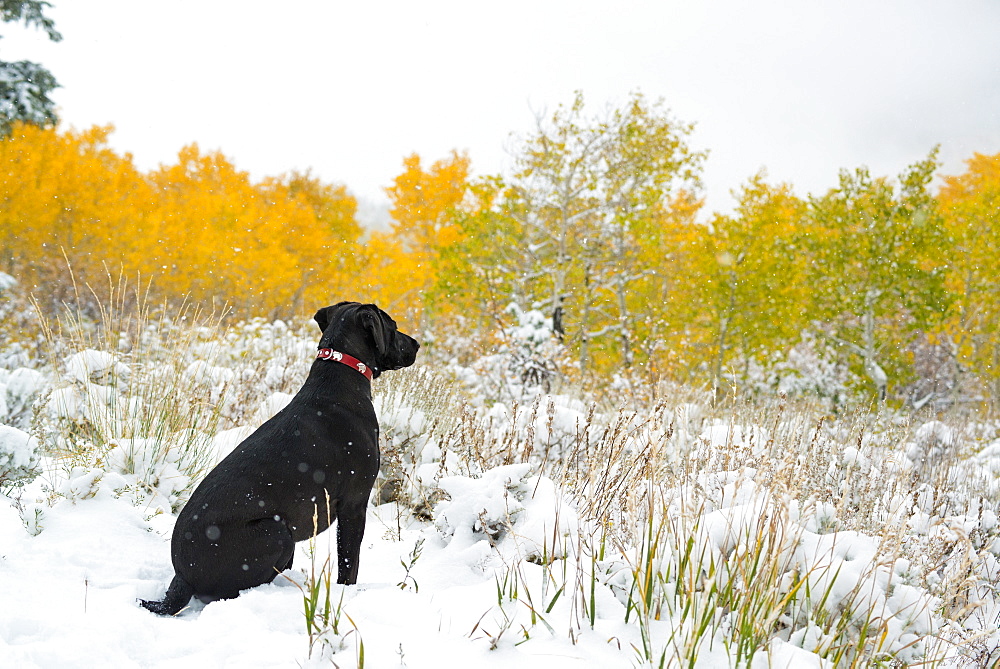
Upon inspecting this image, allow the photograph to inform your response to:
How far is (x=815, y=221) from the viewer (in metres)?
12.9

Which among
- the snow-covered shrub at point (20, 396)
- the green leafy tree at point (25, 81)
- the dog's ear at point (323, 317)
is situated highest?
the green leafy tree at point (25, 81)

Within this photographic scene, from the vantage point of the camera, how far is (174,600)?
217 cm

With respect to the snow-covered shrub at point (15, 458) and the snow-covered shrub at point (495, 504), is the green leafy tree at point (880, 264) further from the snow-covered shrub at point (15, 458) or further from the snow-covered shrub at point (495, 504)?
the snow-covered shrub at point (15, 458)

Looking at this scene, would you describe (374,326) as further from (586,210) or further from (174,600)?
(586,210)

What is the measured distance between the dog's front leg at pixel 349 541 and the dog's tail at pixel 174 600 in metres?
0.59

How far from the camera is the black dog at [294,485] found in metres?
2.17

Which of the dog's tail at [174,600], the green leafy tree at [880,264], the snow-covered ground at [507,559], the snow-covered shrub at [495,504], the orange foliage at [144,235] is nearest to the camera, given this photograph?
the snow-covered ground at [507,559]

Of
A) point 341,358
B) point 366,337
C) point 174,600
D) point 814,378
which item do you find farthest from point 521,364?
point 814,378

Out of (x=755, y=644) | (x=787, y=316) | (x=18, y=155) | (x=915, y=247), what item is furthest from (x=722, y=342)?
(x=18, y=155)

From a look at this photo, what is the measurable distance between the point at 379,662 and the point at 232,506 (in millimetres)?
925

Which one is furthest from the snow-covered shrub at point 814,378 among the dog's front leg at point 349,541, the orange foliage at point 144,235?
the dog's front leg at point 349,541

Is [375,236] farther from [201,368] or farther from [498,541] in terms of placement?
[498,541]

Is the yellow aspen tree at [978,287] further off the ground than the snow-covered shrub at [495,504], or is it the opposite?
the yellow aspen tree at [978,287]

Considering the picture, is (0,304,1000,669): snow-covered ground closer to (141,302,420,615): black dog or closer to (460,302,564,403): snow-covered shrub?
(141,302,420,615): black dog
